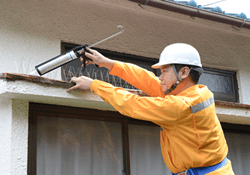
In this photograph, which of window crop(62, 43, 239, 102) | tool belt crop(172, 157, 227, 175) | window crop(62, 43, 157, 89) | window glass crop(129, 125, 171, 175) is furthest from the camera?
window crop(62, 43, 239, 102)

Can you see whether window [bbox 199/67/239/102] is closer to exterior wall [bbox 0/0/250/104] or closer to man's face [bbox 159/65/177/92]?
exterior wall [bbox 0/0/250/104]

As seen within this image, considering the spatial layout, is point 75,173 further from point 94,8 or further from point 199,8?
point 199,8

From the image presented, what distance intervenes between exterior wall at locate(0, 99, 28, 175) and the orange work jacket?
0.96 meters

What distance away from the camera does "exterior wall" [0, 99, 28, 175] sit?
3.00 meters

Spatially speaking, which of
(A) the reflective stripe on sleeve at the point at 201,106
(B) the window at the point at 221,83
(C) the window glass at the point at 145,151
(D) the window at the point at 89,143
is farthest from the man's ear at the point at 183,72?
(B) the window at the point at 221,83

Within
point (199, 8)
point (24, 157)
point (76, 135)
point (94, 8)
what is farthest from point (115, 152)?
point (199, 8)

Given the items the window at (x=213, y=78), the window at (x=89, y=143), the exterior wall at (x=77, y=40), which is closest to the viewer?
the exterior wall at (x=77, y=40)

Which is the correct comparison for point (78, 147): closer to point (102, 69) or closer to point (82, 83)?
point (82, 83)

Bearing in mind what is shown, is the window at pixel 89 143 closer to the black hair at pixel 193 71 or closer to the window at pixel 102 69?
the window at pixel 102 69

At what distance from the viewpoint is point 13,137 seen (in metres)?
3.05

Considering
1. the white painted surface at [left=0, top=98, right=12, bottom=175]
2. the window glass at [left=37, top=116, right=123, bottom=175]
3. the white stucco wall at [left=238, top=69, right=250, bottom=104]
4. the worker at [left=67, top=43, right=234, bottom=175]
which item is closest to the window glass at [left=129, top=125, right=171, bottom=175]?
the window glass at [left=37, top=116, right=123, bottom=175]

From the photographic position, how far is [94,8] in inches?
175

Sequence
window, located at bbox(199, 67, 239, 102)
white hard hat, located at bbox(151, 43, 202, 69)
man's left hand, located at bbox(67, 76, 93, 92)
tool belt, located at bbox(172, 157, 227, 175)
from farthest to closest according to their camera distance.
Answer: window, located at bbox(199, 67, 239, 102)
man's left hand, located at bbox(67, 76, 93, 92)
white hard hat, located at bbox(151, 43, 202, 69)
tool belt, located at bbox(172, 157, 227, 175)

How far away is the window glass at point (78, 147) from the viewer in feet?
11.1
